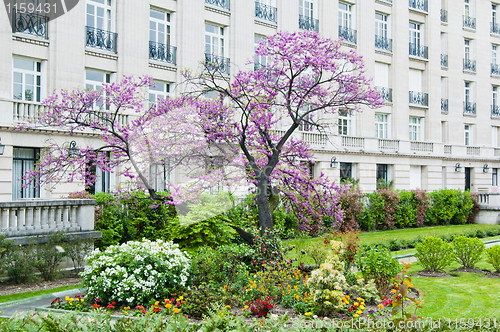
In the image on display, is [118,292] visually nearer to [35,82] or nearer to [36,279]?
[36,279]

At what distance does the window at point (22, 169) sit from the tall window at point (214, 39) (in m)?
10.9

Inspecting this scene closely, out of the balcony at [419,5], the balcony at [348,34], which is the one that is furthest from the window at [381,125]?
the balcony at [419,5]

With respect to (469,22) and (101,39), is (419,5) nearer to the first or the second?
(469,22)

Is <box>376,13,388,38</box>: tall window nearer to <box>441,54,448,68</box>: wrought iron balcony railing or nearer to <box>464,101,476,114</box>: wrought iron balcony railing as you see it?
<box>441,54,448,68</box>: wrought iron balcony railing

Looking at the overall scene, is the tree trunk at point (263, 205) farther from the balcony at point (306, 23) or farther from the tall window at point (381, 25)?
the tall window at point (381, 25)

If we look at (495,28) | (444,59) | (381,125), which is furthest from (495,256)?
(495,28)

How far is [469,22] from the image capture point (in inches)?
1540

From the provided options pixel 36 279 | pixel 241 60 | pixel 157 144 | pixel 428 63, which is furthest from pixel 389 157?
pixel 36 279

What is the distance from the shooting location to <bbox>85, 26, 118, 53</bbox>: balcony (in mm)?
20750

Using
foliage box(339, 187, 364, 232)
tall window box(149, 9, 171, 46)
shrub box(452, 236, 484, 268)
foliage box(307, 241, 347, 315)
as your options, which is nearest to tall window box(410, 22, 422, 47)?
foliage box(339, 187, 364, 232)

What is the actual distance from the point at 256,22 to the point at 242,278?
65.6 ft

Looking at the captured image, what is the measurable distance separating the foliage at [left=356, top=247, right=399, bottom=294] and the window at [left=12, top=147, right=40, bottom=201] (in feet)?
47.5

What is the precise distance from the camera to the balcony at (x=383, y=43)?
3284 cm

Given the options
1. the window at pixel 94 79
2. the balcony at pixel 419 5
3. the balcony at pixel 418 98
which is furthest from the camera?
the balcony at pixel 419 5
